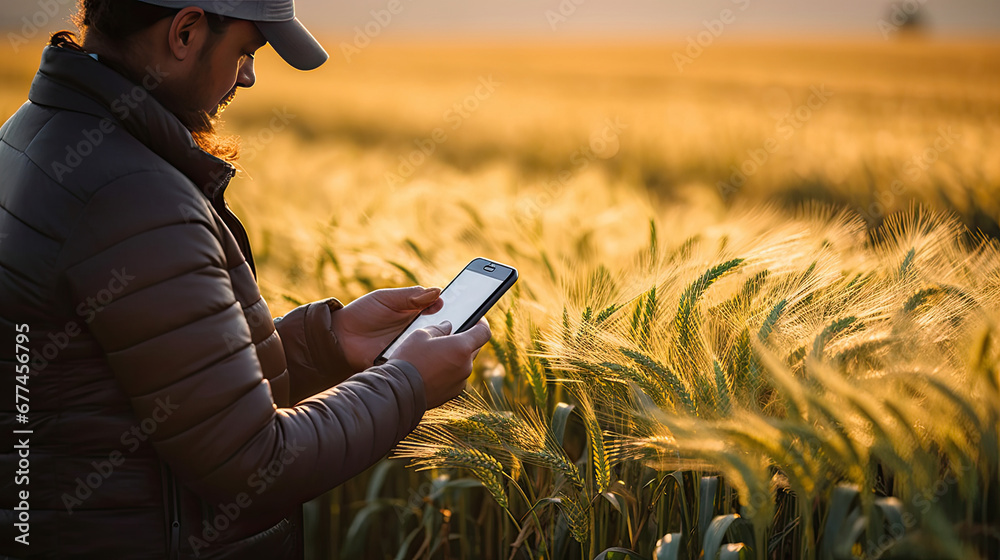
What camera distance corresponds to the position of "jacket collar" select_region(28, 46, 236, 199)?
1030 millimetres

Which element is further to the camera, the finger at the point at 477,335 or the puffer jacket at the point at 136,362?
the finger at the point at 477,335

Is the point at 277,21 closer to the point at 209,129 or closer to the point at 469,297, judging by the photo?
the point at 209,129

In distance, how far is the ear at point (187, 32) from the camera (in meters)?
1.05

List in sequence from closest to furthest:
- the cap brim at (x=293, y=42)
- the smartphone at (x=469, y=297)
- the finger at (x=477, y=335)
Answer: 1. the cap brim at (x=293, y=42)
2. the finger at (x=477, y=335)
3. the smartphone at (x=469, y=297)

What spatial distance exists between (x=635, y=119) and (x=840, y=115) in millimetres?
2032

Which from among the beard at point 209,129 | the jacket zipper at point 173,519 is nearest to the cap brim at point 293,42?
the beard at point 209,129

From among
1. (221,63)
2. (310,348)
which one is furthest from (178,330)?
(310,348)

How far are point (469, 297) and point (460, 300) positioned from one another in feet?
0.07

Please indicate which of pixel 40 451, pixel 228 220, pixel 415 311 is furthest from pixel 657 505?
pixel 40 451

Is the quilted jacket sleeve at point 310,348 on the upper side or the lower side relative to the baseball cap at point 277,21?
lower

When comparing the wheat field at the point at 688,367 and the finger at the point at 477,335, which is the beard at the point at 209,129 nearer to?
the wheat field at the point at 688,367

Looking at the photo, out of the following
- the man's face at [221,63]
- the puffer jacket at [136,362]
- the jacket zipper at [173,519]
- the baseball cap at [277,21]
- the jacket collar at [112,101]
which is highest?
the baseball cap at [277,21]

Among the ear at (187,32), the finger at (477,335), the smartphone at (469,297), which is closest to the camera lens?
the ear at (187,32)

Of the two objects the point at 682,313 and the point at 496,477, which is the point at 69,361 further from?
the point at 682,313
